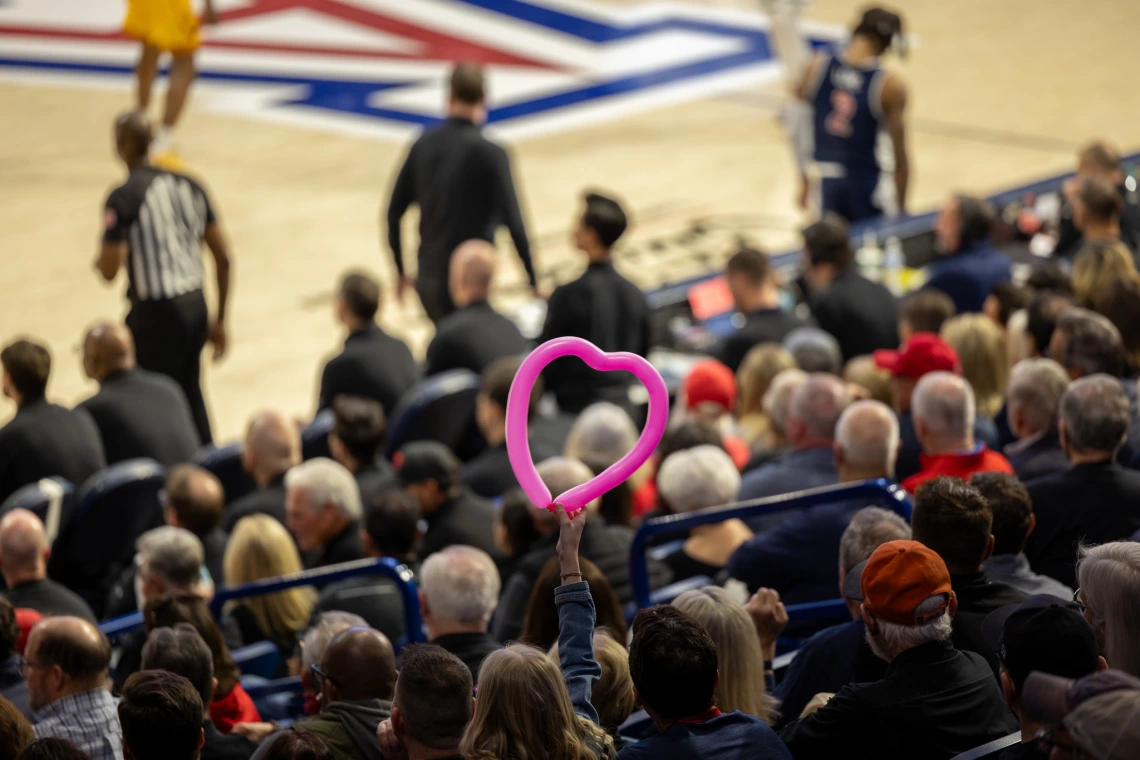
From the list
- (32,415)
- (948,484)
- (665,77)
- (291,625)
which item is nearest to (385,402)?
(32,415)

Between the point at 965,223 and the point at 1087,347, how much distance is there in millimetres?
2104

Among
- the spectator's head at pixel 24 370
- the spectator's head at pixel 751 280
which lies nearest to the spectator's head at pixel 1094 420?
the spectator's head at pixel 751 280

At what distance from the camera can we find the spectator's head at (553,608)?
142 inches

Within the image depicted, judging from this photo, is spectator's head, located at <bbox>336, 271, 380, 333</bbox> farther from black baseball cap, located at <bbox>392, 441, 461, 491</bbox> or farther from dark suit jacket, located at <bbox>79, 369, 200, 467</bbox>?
black baseball cap, located at <bbox>392, 441, 461, 491</bbox>

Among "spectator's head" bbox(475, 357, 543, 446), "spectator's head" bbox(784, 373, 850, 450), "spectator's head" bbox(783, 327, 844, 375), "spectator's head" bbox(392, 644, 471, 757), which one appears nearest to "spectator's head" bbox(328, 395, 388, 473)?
"spectator's head" bbox(475, 357, 543, 446)

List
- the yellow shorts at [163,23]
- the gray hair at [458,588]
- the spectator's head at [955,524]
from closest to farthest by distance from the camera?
the spectator's head at [955,524], the gray hair at [458,588], the yellow shorts at [163,23]

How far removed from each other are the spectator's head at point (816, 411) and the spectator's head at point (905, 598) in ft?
5.64

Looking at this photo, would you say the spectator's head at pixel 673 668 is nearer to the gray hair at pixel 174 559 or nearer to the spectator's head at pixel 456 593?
the spectator's head at pixel 456 593

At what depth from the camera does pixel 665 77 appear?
12742 mm

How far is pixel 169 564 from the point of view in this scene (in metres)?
4.23

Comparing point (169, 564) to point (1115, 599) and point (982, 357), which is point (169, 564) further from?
point (982, 357)

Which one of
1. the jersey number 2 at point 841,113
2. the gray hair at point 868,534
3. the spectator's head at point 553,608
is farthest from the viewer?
the jersey number 2 at point 841,113

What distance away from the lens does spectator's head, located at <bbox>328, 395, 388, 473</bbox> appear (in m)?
5.41

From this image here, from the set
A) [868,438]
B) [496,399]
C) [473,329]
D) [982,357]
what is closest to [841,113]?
[473,329]
